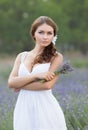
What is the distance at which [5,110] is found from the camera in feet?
21.6

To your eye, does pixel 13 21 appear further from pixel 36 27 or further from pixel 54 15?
pixel 36 27

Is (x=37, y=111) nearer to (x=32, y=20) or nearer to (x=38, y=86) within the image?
(x=38, y=86)

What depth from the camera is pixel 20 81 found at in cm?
472

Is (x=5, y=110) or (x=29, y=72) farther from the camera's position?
(x=5, y=110)

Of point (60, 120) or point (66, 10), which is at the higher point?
point (60, 120)

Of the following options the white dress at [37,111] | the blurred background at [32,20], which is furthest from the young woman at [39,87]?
the blurred background at [32,20]

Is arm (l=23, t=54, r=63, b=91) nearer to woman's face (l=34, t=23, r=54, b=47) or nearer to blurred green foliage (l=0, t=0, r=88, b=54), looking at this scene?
woman's face (l=34, t=23, r=54, b=47)

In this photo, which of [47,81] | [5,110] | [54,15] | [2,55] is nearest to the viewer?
[47,81]

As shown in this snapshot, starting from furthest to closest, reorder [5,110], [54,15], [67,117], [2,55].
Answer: [2,55]
[54,15]
[5,110]
[67,117]

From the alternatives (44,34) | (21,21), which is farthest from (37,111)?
(21,21)

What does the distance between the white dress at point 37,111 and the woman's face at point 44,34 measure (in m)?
0.19

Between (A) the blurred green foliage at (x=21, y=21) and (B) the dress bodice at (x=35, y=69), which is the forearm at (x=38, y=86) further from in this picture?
(A) the blurred green foliage at (x=21, y=21)

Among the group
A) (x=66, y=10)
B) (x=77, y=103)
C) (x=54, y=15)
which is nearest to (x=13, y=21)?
(x=54, y=15)

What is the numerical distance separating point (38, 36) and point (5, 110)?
6.62 feet
